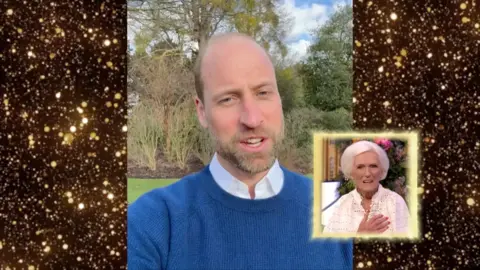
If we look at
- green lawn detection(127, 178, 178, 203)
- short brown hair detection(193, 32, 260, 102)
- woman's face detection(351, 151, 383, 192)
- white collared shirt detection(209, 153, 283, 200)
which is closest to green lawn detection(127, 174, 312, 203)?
green lawn detection(127, 178, 178, 203)

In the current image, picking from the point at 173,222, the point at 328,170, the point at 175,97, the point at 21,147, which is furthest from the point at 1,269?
the point at 328,170

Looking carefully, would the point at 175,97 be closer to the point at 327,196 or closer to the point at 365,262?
the point at 327,196

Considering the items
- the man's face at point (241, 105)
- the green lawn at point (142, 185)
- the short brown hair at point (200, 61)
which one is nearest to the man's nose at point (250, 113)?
the man's face at point (241, 105)

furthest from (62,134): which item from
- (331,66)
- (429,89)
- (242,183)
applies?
(429,89)

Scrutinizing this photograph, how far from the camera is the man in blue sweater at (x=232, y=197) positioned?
1197 mm

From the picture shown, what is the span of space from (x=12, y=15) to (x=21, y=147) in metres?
0.30

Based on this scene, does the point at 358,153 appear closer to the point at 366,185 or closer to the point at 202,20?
the point at 366,185

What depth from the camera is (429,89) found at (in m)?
1.27

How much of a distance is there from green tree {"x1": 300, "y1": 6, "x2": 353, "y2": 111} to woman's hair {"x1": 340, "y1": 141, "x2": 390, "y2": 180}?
9 cm

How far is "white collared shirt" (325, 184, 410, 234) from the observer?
1264 millimetres

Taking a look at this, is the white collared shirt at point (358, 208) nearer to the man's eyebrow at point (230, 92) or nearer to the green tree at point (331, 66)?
the green tree at point (331, 66)

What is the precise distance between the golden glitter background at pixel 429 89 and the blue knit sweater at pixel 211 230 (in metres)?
0.19

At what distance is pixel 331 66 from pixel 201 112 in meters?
0.31

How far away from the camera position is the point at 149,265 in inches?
47.6
